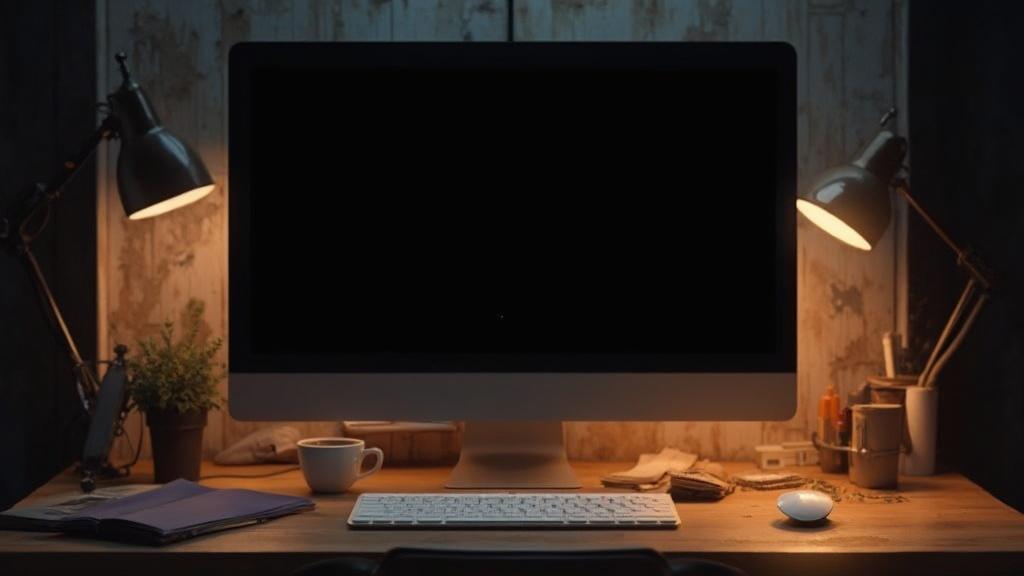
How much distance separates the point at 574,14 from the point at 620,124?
15.1 inches

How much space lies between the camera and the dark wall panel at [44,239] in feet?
5.64

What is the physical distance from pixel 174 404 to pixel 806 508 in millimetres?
929

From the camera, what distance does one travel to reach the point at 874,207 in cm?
172

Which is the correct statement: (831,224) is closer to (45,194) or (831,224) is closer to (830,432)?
(830,432)

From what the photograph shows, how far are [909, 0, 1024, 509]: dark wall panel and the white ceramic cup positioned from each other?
3.12 ft

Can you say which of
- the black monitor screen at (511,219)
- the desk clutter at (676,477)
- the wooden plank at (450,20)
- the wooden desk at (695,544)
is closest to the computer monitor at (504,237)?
the black monitor screen at (511,219)

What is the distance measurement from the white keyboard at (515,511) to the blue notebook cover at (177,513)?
12 cm

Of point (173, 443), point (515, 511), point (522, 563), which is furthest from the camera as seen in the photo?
point (173, 443)

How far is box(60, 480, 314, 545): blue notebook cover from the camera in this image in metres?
1.38

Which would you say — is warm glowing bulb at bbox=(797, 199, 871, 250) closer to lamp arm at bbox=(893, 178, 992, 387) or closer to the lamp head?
lamp arm at bbox=(893, 178, 992, 387)

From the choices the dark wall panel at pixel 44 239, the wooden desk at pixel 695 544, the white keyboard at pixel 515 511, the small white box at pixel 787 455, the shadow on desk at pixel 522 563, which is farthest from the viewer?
the small white box at pixel 787 455

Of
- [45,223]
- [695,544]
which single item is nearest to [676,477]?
[695,544]

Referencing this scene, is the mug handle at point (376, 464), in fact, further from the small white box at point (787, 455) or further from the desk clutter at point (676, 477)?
the small white box at point (787, 455)

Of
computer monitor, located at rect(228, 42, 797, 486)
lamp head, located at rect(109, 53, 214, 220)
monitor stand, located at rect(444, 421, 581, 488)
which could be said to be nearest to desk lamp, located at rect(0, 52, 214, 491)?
lamp head, located at rect(109, 53, 214, 220)
